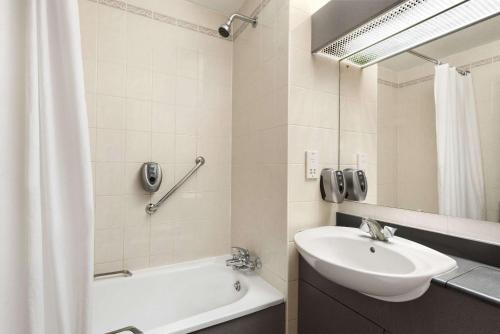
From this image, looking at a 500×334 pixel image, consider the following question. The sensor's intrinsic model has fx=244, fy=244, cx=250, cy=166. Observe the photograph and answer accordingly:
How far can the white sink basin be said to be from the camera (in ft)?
2.43

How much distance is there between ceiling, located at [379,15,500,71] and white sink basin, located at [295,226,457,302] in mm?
821

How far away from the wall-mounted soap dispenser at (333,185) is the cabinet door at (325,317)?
48 cm

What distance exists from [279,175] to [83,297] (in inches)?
38.0

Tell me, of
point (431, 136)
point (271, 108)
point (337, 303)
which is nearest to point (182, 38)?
point (271, 108)

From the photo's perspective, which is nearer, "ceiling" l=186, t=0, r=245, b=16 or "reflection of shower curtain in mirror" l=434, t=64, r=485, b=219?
"reflection of shower curtain in mirror" l=434, t=64, r=485, b=219

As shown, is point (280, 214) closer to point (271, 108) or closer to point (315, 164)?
point (315, 164)

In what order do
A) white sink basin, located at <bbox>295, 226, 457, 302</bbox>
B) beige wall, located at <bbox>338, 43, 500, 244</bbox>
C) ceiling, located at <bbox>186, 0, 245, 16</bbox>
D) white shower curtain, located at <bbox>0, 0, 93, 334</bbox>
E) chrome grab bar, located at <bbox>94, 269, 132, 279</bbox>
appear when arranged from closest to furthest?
white shower curtain, located at <bbox>0, 0, 93, 334</bbox>
white sink basin, located at <bbox>295, 226, 457, 302</bbox>
beige wall, located at <bbox>338, 43, 500, 244</bbox>
chrome grab bar, located at <bbox>94, 269, 132, 279</bbox>
ceiling, located at <bbox>186, 0, 245, 16</bbox>

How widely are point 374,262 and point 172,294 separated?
1.24 meters

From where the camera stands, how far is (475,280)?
75 centimetres

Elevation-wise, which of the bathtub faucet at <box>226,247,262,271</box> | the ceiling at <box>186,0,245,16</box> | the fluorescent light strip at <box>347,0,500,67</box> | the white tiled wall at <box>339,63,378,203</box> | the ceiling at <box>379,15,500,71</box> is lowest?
the bathtub faucet at <box>226,247,262,271</box>

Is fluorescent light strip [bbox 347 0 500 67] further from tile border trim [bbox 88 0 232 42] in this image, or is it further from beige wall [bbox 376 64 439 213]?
tile border trim [bbox 88 0 232 42]

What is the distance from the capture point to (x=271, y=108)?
1.43m

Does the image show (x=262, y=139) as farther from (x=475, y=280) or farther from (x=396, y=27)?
(x=475, y=280)

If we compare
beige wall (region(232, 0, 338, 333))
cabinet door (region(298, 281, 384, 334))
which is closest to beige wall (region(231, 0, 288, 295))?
beige wall (region(232, 0, 338, 333))
